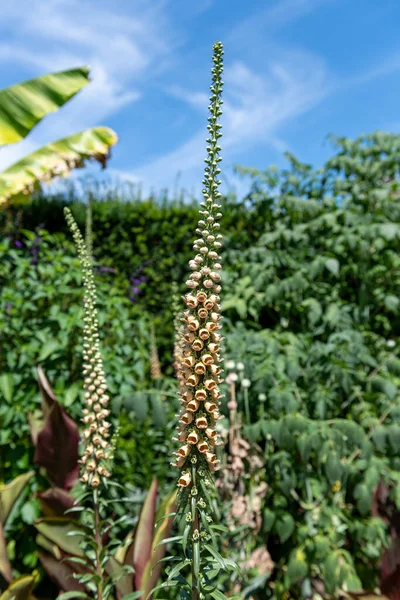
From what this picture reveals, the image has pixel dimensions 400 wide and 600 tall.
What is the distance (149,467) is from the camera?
15.2 feet

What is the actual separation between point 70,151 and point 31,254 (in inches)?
55.7

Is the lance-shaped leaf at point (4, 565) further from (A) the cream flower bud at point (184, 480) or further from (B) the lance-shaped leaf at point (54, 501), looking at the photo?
(A) the cream flower bud at point (184, 480)

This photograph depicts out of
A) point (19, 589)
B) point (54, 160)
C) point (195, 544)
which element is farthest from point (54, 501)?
point (54, 160)

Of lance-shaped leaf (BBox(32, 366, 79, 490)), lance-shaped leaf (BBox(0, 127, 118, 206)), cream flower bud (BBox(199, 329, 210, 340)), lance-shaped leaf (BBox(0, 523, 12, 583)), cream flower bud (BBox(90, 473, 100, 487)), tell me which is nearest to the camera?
cream flower bud (BBox(199, 329, 210, 340))

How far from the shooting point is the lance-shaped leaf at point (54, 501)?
10.3 feet

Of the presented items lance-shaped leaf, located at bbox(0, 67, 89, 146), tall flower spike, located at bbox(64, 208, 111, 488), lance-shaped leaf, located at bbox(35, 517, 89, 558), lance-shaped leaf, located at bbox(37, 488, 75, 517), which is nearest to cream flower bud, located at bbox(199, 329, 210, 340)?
tall flower spike, located at bbox(64, 208, 111, 488)

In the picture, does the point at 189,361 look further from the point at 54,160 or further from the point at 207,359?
the point at 54,160

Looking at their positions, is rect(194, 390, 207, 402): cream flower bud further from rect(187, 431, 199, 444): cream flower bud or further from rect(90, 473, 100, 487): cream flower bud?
rect(90, 473, 100, 487): cream flower bud

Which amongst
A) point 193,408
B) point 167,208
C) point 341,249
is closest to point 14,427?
point 193,408

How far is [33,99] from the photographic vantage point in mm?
5730

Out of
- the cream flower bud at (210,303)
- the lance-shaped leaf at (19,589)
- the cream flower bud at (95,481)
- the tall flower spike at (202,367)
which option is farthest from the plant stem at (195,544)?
the lance-shaped leaf at (19,589)

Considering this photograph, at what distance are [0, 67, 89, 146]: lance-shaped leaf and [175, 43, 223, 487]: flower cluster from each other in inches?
172

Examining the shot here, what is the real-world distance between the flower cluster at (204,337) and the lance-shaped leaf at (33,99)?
4363mm

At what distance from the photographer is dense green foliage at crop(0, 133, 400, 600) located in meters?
3.91
